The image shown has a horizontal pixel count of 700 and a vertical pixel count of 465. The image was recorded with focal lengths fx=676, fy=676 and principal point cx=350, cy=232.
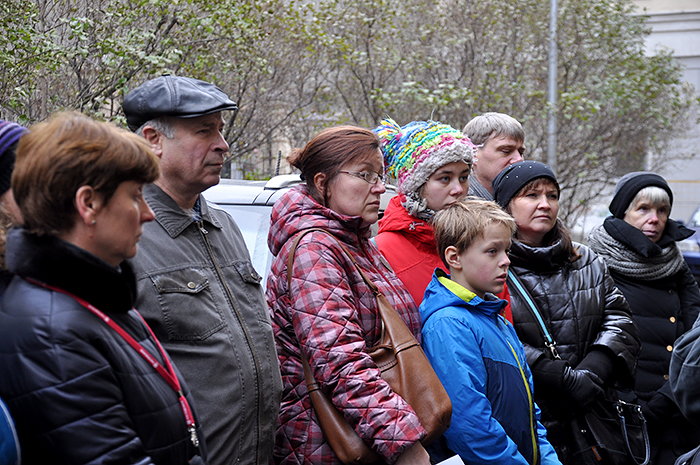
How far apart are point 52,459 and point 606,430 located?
8.64 feet

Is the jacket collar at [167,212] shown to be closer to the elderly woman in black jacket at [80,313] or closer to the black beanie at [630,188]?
the elderly woman in black jacket at [80,313]

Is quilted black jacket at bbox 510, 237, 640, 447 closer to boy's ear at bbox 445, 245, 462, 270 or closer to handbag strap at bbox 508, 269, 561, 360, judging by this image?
handbag strap at bbox 508, 269, 561, 360

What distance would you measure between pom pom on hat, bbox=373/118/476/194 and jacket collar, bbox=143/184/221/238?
4.08 ft

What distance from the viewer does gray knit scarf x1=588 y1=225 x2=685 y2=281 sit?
13.3 ft

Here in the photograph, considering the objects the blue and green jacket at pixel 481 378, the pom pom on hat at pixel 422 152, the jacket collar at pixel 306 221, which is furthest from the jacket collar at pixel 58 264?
the pom pom on hat at pixel 422 152

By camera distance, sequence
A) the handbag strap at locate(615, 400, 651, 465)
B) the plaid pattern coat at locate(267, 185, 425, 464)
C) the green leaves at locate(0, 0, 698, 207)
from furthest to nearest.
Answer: the green leaves at locate(0, 0, 698, 207)
the handbag strap at locate(615, 400, 651, 465)
the plaid pattern coat at locate(267, 185, 425, 464)

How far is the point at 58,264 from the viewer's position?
1.52 m

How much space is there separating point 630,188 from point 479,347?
212 cm

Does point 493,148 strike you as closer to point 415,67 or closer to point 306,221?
point 306,221

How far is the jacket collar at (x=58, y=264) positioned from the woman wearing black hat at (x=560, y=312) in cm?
220

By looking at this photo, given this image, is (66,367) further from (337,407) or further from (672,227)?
(672,227)

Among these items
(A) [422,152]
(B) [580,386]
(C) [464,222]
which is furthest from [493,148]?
(B) [580,386]

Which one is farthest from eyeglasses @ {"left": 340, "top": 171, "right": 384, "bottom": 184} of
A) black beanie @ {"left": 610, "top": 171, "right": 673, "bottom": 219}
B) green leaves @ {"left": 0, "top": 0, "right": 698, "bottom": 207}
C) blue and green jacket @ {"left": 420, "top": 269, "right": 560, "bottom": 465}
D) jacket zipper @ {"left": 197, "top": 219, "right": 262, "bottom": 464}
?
green leaves @ {"left": 0, "top": 0, "right": 698, "bottom": 207}

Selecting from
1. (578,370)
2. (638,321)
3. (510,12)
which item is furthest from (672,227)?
(510,12)
